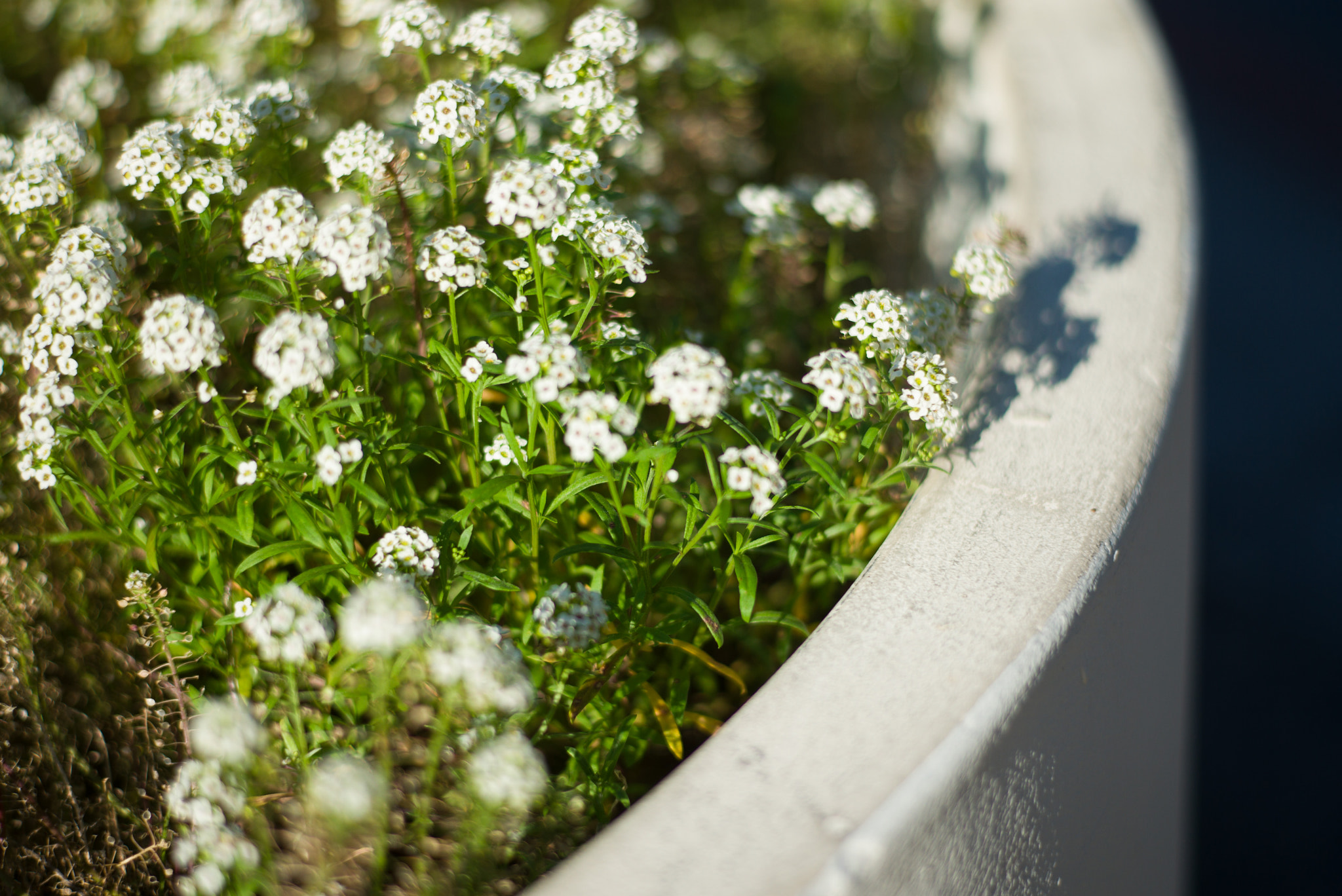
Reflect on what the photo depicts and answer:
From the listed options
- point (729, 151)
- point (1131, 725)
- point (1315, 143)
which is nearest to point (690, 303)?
point (729, 151)

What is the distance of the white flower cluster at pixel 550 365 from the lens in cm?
185

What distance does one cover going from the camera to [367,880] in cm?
203

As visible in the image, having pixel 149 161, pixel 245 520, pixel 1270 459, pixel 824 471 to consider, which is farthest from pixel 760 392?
pixel 1270 459

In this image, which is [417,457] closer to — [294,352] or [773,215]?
[294,352]

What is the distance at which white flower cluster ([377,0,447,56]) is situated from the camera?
2.38m

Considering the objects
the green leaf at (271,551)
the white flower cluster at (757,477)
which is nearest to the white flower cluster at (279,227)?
the green leaf at (271,551)

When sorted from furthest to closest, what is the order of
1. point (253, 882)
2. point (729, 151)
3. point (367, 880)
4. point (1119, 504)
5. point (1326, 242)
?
point (1326, 242), point (729, 151), point (1119, 504), point (367, 880), point (253, 882)

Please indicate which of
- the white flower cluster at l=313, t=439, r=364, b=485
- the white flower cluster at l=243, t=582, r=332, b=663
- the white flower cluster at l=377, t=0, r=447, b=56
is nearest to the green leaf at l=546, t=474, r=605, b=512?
the white flower cluster at l=313, t=439, r=364, b=485

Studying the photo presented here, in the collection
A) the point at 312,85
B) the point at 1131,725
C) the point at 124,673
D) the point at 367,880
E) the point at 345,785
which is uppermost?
the point at 312,85

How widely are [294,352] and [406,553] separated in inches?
19.2

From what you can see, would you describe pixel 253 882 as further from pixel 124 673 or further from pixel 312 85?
pixel 312 85

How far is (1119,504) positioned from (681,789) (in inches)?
50.8

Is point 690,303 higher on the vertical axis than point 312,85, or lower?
lower

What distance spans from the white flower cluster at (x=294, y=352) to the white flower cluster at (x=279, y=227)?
227 mm
